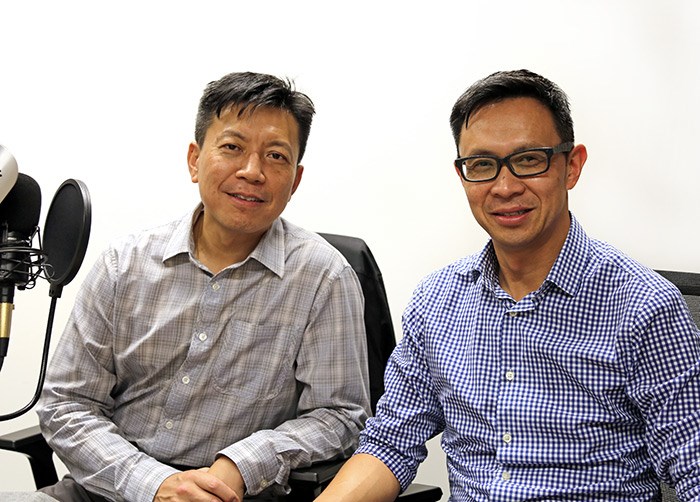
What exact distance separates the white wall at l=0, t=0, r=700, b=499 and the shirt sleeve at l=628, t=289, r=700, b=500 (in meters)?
0.80

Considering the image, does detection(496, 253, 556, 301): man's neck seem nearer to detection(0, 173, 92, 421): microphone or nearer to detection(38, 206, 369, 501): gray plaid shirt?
detection(38, 206, 369, 501): gray plaid shirt

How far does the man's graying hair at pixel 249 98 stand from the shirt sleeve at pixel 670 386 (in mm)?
905

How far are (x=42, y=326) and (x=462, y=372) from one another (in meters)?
1.66

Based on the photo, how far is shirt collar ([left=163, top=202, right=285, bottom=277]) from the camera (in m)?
1.99

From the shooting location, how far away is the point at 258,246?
2006 mm

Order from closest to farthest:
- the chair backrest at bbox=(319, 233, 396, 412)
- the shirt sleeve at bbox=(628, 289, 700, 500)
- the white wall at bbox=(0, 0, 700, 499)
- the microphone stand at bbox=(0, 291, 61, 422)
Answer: the microphone stand at bbox=(0, 291, 61, 422) → the shirt sleeve at bbox=(628, 289, 700, 500) → the chair backrest at bbox=(319, 233, 396, 412) → the white wall at bbox=(0, 0, 700, 499)

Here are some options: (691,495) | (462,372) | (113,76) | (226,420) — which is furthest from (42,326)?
(691,495)

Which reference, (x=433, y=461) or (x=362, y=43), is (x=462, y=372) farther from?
(x=362, y=43)

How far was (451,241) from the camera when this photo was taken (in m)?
2.54

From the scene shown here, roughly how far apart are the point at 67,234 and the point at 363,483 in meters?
0.78

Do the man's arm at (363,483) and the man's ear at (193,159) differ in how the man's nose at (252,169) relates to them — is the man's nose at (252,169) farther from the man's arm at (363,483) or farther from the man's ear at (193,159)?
the man's arm at (363,483)

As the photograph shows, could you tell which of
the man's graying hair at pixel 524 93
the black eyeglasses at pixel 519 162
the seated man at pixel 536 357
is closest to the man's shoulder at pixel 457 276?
the seated man at pixel 536 357

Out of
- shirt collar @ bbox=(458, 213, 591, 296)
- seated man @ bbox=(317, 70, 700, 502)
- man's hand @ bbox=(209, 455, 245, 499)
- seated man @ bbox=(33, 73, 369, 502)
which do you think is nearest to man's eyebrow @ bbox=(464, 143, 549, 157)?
seated man @ bbox=(317, 70, 700, 502)

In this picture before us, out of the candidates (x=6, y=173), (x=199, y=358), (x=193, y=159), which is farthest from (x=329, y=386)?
(x=6, y=173)
